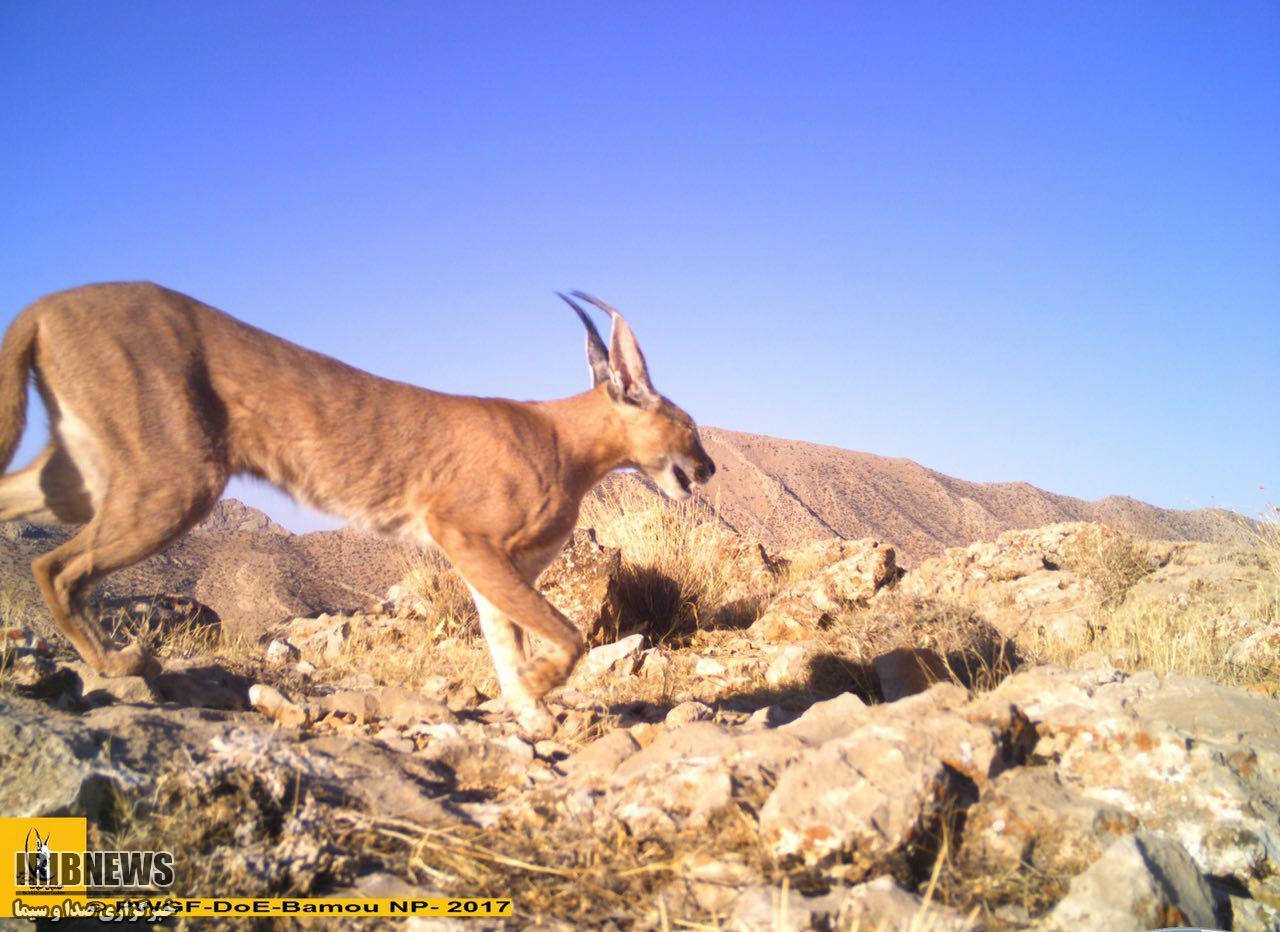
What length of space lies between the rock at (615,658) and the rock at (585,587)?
0.86 m

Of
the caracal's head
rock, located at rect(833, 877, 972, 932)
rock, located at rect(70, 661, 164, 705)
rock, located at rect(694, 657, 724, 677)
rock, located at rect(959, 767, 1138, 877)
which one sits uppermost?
the caracal's head

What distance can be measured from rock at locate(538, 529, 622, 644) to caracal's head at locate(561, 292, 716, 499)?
1.70 meters

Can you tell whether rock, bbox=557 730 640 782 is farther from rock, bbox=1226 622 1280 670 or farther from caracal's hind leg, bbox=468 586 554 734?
rock, bbox=1226 622 1280 670

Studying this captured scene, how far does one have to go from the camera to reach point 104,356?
4.41 m

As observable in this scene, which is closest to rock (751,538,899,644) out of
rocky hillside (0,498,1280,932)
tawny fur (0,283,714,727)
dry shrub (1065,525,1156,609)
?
dry shrub (1065,525,1156,609)

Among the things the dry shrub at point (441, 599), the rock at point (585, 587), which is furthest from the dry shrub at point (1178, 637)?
the dry shrub at point (441, 599)

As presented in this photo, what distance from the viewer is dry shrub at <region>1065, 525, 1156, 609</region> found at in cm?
903

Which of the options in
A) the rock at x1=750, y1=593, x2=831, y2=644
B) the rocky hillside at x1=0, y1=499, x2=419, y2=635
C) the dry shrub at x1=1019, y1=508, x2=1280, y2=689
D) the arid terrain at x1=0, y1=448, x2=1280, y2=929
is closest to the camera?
the arid terrain at x1=0, y1=448, x2=1280, y2=929

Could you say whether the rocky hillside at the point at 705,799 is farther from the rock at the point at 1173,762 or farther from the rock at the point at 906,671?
the rock at the point at 906,671

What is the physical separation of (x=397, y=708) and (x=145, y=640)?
9.97ft

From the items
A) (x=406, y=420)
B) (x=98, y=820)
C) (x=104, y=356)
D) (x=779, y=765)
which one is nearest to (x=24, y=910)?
(x=98, y=820)

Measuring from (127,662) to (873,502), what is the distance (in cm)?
1711

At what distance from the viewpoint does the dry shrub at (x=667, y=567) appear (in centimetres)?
887

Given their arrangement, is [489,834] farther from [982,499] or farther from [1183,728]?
[982,499]
